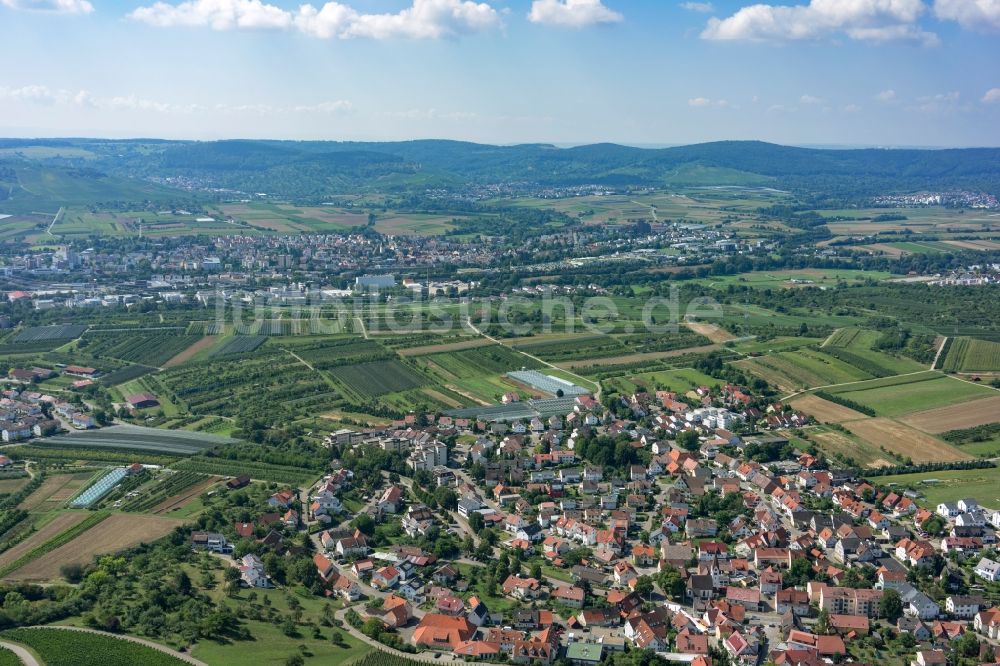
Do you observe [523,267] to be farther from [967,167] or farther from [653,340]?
[967,167]

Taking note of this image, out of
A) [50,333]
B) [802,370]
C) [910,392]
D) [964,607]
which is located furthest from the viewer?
[50,333]

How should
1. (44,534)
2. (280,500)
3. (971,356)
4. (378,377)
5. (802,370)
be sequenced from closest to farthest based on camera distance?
(44,534) → (280,500) → (378,377) → (802,370) → (971,356)

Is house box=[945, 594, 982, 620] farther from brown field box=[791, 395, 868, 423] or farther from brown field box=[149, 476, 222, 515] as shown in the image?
brown field box=[149, 476, 222, 515]

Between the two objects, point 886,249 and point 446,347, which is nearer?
point 446,347

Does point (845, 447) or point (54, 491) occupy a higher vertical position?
point (845, 447)

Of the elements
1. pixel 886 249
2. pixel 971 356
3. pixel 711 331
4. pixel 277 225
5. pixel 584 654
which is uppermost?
pixel 886 249

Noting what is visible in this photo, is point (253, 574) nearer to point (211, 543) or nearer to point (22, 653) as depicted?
point (211, 543)

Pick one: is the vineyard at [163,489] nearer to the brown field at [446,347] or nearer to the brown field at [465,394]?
the brown field at [465,394]

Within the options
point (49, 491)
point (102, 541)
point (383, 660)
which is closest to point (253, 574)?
point (102, 541)
